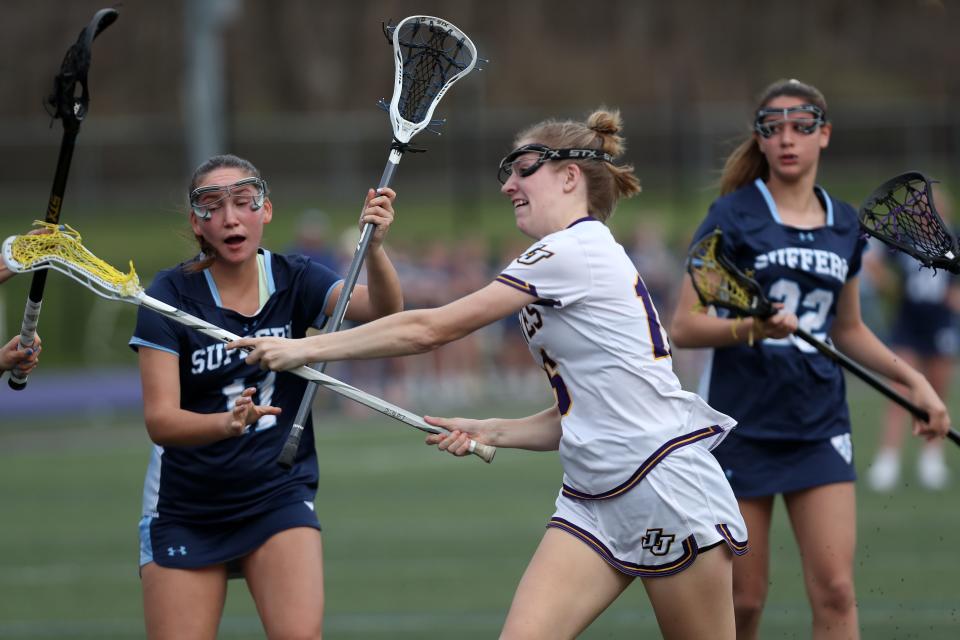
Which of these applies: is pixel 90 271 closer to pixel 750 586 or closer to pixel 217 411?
pixel 217 411

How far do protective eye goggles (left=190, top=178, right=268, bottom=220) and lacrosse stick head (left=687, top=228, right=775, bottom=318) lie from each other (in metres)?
1.78

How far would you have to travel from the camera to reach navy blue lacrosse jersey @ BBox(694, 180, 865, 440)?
5773 millimetres

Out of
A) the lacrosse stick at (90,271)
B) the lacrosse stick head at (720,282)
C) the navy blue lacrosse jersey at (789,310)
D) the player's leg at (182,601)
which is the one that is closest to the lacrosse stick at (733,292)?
Result: the lacrosse stick head at (720,282)

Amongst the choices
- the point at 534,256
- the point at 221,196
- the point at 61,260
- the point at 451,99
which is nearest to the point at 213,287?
the point at 221,196

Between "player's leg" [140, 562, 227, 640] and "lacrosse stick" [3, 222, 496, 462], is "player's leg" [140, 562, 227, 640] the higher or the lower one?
the lower one

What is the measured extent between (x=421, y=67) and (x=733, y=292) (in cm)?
151

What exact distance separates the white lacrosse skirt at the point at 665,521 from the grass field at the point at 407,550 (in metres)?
2.96

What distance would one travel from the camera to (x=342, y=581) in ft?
29.8

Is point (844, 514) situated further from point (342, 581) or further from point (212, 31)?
point (212, 31)

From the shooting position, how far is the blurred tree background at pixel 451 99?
29.9 m

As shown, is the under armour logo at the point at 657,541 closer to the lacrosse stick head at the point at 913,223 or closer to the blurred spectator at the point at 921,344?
the lacrosse stick head at the point at 913,223

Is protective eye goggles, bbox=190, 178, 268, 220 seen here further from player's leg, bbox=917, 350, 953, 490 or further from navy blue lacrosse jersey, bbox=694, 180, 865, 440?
player's leg, bbox=917, 350, 953, 490

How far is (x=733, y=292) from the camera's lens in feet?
18.3

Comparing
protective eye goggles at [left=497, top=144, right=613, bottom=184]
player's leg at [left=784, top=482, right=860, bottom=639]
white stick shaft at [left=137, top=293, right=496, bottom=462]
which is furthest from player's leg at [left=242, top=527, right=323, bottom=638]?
player's leg at [left=784, top=482, right=860, bottom=639]
